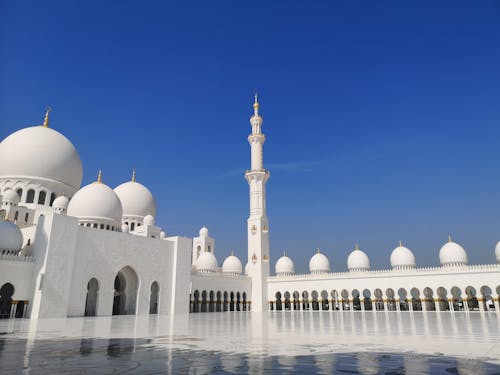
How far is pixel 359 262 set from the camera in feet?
114

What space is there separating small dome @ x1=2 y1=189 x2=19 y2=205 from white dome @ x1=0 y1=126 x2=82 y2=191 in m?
2.67

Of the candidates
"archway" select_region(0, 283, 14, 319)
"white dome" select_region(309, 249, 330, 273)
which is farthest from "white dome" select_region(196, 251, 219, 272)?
"archway" select_region(0, 283, 14, 319)

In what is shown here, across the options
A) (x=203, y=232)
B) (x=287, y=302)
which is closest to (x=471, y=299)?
(x=287, y=302)

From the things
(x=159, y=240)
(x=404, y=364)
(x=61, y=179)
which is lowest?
(x=404, y=364)

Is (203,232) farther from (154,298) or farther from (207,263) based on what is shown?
(154,298)

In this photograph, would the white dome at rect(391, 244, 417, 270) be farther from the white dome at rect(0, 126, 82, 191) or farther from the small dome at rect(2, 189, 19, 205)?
the small dome at rect(2, 189, 19, 205)

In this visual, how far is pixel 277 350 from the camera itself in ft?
19.3

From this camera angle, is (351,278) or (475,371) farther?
(351,278)

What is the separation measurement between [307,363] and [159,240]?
22133 millimetres

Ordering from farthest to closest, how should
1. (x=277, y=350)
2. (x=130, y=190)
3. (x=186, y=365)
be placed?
(x=130, y=190) → (x=277, y=350) → (x=186, y=365)

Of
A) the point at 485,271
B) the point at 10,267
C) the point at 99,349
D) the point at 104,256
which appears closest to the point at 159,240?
the point at 104,256

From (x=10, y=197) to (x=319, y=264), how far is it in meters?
26.6

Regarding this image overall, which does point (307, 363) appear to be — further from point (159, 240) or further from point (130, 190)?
point (130, 190)

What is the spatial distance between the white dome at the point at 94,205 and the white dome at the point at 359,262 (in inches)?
843
